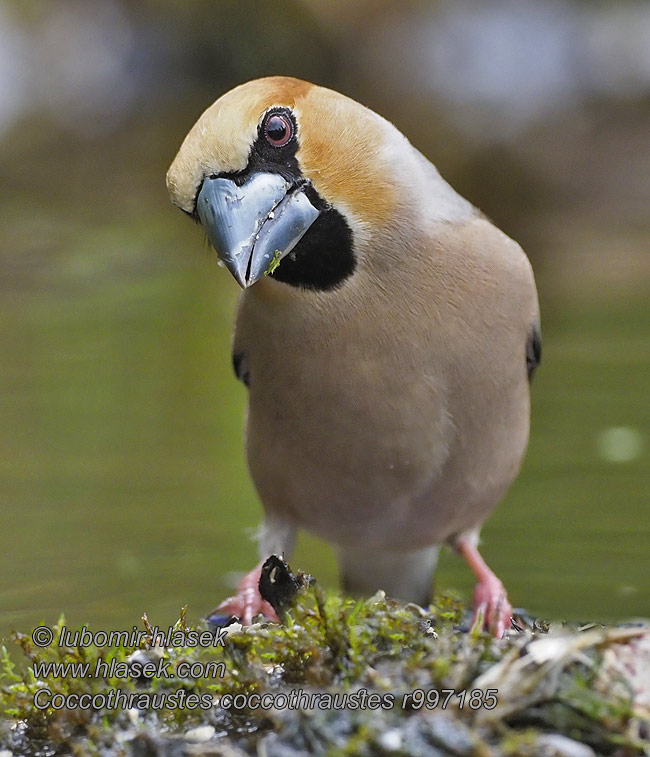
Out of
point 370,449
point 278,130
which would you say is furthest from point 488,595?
point 278,130

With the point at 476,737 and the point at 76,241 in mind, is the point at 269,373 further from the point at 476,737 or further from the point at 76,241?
the point at 76,241

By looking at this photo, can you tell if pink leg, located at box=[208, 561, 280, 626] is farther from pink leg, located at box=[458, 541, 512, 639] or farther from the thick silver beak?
the thick silver beak

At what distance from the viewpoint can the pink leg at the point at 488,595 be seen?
3.59m

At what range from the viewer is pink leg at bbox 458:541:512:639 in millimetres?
3594

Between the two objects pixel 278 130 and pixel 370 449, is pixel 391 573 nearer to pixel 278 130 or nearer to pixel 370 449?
pixel 370 449

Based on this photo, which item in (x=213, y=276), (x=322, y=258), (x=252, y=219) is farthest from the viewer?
(x=213, y=276)

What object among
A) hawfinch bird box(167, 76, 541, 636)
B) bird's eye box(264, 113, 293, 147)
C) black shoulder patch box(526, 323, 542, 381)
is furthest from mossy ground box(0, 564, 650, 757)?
black shoulder patch box(526, 323, 542, 381)

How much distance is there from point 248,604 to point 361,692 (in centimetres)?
148

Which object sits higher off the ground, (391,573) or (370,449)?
(370,449)

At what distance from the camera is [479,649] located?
2.30 meters

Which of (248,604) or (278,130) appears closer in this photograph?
(278,130)

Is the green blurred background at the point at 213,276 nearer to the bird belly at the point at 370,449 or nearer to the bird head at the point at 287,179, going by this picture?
the bird belly at the point at 370,449

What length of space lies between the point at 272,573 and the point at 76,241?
791cm

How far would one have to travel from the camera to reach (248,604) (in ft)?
12.0
